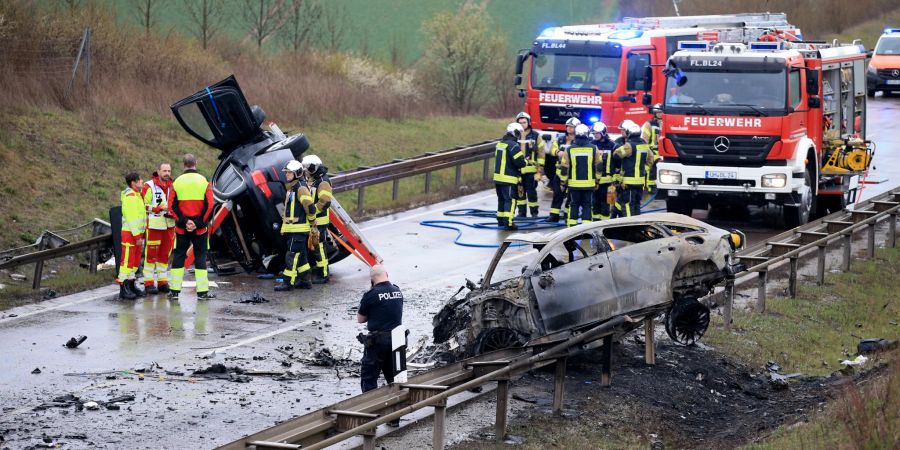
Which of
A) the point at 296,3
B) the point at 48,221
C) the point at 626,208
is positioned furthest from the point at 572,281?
the point at 296,3

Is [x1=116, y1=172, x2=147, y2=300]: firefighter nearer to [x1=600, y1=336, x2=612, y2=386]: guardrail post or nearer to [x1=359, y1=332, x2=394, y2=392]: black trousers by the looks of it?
[x1=359, y1=332, x2=394, y2=392]: black trousers

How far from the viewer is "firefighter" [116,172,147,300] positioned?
1475 centimetres

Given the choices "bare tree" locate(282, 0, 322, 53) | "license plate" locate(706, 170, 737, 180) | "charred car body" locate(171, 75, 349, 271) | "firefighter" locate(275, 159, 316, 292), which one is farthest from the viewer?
"bare tree" locate(282, 0, 322, 53)

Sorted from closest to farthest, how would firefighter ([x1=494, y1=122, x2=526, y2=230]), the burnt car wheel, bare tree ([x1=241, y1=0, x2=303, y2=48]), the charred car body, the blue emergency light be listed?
the burnt car wheel → the charred car body → firefighter ([x1=494, y1=122, x2=526, y2=230]) → the blue emergency light → bare tree ([x1=241, y1=0, x2=303, y2=48])

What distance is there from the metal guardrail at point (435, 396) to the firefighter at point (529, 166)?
8416 mm

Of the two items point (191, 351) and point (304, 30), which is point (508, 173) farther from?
point (304, 30)

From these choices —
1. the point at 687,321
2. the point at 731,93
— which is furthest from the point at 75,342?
the point at 731,93

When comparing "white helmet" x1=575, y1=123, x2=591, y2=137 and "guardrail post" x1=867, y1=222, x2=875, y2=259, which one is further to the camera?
"white helmet" x1=575, y1=123, x2=591, y2=137

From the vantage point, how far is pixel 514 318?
461 inches

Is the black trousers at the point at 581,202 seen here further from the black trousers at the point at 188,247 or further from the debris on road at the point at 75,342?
the debris on road at the point at 75,342

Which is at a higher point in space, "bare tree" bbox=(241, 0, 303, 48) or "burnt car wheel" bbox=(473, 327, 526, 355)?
"bare tree" bbox=(241, 0, 303, 48)

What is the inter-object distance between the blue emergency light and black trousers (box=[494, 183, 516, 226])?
589cm

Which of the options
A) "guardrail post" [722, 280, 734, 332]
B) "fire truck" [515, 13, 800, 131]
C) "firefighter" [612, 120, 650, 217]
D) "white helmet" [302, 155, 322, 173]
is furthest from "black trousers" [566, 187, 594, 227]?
"fire truck" [515, 13, 800, 131]

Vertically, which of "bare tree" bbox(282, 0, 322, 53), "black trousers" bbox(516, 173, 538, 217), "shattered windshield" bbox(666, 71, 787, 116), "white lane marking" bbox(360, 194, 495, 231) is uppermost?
"bare tree" bbox(282, 0, 322, 53)
